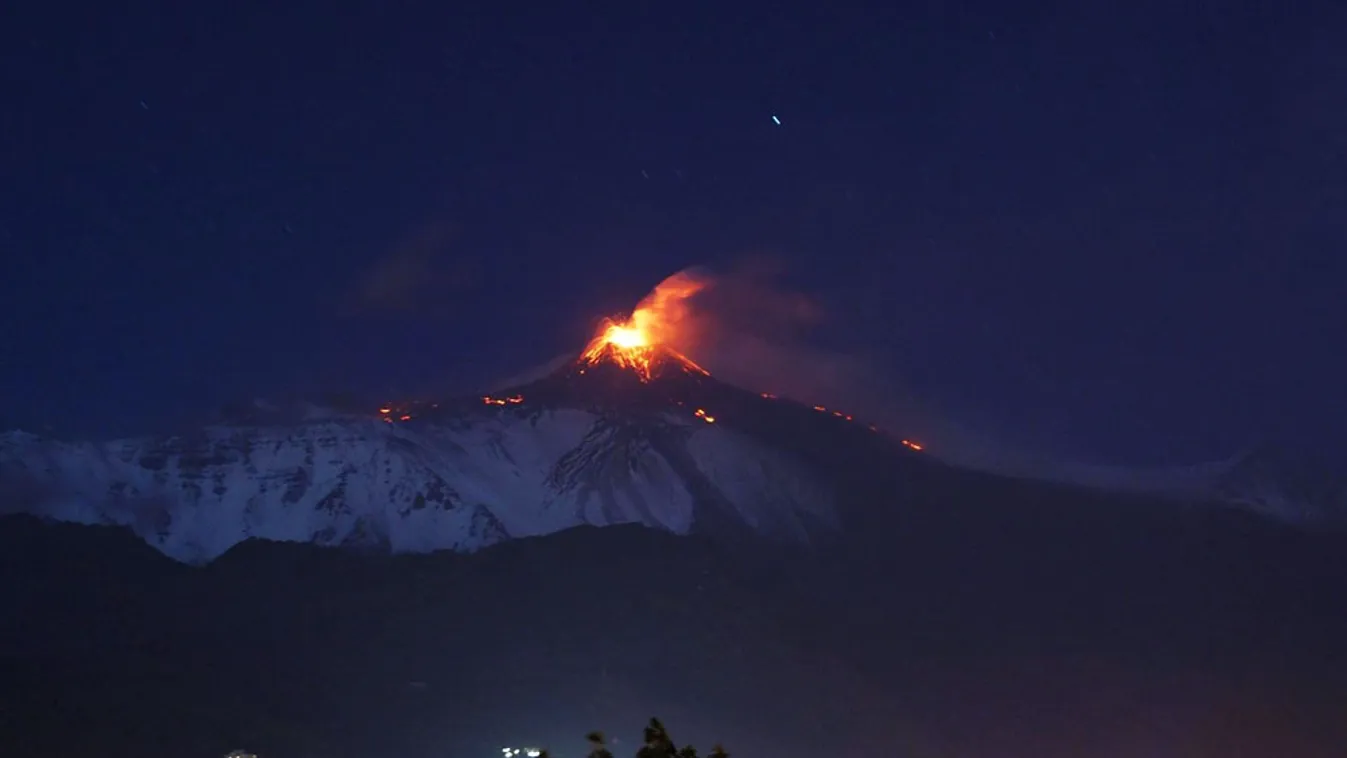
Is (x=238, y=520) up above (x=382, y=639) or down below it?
above

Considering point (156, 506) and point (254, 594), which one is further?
point (156, 506)

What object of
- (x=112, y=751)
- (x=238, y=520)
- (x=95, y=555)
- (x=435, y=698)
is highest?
(x=238, y=520)

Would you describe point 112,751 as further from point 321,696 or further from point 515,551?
point 515,551

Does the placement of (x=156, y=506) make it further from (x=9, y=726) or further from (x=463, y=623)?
(x=9, y=726)

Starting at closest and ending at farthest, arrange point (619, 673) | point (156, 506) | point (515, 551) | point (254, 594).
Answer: point (619, 673), point (254, 594), point (515, 551), point (156, 506)

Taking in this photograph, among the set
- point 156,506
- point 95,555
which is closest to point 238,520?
point 156,506

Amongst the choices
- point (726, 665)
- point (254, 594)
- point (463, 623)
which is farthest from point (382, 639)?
point (726, 665)

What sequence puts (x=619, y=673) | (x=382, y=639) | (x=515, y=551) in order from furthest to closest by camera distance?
A: (x=515, y=551), (x=382, y=639), (x=619, y=673)

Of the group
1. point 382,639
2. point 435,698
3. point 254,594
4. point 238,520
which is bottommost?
point 435,698

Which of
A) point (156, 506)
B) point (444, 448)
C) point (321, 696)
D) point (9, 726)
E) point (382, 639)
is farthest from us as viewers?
point (444, 448)
